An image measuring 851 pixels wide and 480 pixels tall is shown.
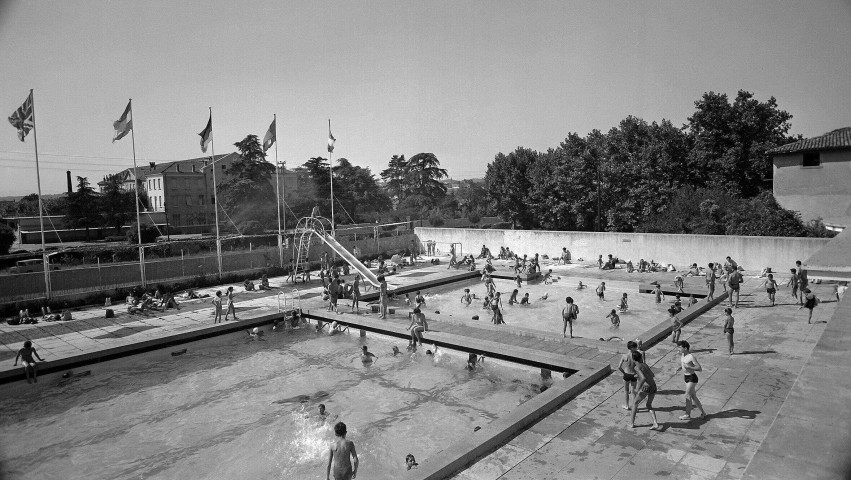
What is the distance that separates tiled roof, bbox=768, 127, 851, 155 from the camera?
2927 cm

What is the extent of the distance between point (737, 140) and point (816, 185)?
6.88 m

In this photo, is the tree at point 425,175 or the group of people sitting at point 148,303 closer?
the group of people sitting at point 148,303

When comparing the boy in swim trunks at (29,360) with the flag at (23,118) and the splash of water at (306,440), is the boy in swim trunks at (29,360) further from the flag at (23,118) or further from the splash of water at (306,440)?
the flag at (23,118)

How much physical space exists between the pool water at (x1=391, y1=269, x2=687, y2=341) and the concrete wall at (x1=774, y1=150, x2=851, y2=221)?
44.8 ft

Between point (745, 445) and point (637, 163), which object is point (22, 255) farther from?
point (637, 163)

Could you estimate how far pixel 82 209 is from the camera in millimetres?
55938

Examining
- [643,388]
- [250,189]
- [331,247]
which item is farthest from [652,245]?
[250,189]

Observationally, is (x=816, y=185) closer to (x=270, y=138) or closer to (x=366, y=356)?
(x=366, y=356)

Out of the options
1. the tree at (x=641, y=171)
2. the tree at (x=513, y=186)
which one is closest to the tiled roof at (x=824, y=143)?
the tree at (x=641, y=171)

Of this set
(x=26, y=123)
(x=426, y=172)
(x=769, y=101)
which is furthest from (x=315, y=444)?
(x=426, y=172)

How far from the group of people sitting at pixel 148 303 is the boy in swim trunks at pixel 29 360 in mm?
7062

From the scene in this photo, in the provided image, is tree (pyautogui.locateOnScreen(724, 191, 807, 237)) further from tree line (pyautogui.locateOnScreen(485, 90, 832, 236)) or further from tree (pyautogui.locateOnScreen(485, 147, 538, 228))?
tree (pyautogui.locateOnScreen(485, 147, 538, 228))

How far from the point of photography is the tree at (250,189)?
176 ft

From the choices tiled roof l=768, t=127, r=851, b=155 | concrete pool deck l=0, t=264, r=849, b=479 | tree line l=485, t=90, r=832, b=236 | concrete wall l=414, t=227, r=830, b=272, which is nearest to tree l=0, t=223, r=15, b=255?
concrete pool deck l=0, t=264, r=849, b=479
